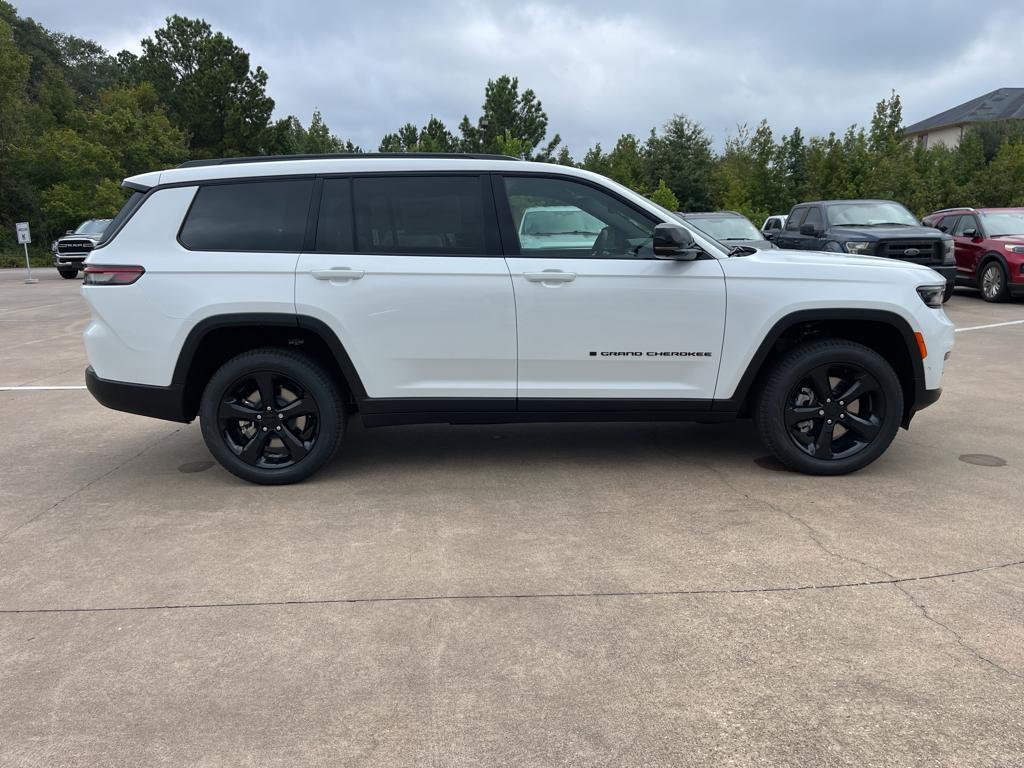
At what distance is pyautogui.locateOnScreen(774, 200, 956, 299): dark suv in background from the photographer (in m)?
12.1

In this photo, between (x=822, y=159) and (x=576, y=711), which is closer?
(x=576, y=711)

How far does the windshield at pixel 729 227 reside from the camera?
12.7 meters

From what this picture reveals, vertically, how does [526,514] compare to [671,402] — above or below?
below

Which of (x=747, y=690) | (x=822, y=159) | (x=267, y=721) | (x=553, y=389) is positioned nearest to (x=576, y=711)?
(x=747, y=690)

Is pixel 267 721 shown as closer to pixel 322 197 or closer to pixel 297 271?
pixel 297 271

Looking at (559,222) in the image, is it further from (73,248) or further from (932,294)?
(73,248)

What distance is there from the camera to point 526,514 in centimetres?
418

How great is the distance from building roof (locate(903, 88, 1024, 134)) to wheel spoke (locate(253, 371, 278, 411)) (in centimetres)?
6890

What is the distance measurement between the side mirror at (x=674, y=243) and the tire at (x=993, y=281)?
459 inches

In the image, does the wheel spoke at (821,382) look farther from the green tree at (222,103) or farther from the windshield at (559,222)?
the green tree at (222,103)

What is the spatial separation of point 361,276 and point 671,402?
1.98m

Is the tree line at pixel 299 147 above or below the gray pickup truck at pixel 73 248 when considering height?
above

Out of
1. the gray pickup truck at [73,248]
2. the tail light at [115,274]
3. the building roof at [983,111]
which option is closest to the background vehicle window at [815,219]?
the tail light at [115,274]

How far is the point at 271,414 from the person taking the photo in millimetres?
4629
